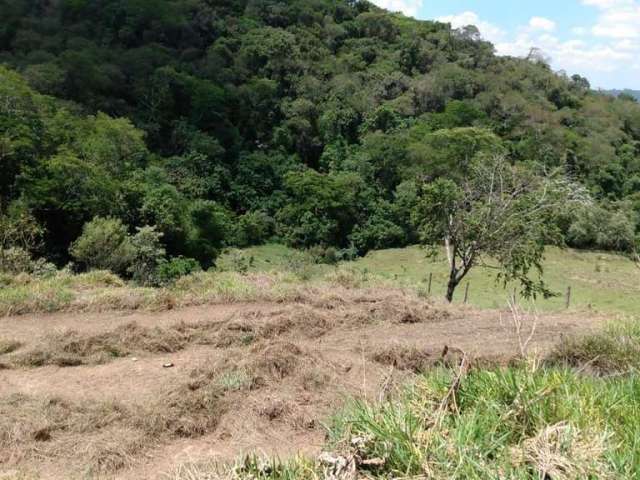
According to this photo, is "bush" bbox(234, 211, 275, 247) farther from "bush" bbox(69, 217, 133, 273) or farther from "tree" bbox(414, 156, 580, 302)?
"tree" bbox(414, 156, 580, 302)

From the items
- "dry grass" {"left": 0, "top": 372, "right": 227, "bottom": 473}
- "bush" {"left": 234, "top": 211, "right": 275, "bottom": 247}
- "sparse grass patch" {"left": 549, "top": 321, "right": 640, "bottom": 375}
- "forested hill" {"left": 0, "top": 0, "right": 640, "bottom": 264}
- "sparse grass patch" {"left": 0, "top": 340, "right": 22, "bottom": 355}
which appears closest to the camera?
"dry grass" {"left": 0, "top": 372, "right": 227, "bottom": 473}

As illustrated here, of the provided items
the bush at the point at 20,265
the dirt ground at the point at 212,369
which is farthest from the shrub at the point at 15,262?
the dirt ground at the point at 212,369

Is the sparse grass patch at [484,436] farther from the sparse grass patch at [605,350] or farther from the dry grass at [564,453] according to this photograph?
the sparse grass patch at [605,350]

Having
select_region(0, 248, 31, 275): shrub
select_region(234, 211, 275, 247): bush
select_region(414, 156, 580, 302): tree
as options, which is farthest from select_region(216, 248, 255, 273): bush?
select_region(0, 248, 31, 275): shrub

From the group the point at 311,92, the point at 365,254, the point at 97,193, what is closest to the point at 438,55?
the point at 311,92

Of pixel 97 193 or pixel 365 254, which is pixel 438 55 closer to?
pixel 365 254

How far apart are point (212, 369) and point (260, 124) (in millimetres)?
44269

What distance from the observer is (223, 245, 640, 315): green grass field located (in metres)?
23.0

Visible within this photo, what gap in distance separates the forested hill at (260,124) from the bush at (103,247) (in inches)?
127

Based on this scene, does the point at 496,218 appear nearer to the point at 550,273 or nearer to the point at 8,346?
the point at 8,346

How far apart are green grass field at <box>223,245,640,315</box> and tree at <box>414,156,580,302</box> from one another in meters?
7.30

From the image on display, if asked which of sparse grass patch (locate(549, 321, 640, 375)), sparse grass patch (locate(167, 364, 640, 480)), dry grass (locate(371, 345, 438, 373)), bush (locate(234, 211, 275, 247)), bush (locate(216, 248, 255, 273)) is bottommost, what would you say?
bush (locate(216, 248, 255, 273))

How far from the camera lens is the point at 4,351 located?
17.9ft

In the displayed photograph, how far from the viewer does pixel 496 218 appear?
39.4ft
